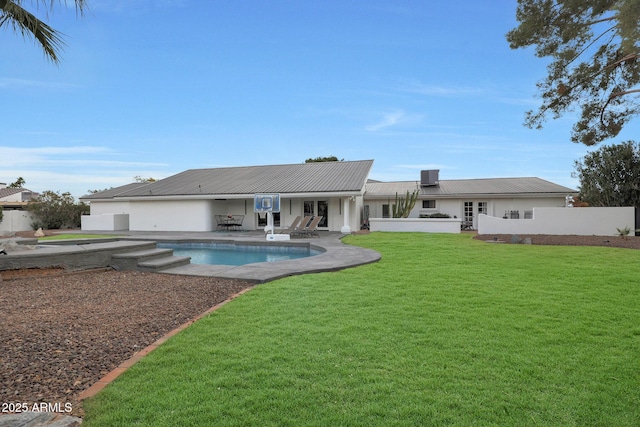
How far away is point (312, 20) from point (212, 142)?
14.6m

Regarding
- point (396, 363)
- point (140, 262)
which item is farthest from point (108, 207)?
point (396, 363)

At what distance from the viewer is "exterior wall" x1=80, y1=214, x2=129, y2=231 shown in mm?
24734

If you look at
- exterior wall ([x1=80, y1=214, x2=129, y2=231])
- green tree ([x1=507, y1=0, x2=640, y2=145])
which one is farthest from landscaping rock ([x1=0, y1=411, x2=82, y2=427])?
exterior wall ([x1=80, y1=214, x2=129, y2=231])

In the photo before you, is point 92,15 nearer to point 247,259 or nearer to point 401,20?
point 247,259

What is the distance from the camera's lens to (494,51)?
13969 millimetres

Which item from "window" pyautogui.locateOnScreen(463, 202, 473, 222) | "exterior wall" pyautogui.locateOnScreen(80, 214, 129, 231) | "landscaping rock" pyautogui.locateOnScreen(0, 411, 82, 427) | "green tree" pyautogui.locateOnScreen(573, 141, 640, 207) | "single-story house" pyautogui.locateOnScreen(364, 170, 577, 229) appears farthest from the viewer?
"exterior wall" pyautogui.locateOnScreen(80, 214, 129, 231)

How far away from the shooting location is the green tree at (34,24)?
A: 4055 millimetres

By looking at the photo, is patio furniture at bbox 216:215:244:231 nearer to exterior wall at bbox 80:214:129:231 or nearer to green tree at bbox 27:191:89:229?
exterior wall at bbox 80:214:129:231

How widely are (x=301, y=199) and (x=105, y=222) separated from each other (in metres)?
14.1

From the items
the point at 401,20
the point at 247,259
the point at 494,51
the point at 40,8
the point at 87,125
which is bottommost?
the point at 247,259

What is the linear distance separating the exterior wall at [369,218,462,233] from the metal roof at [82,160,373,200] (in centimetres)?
257

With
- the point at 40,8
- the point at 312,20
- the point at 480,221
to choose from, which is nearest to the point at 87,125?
the point at 312,20

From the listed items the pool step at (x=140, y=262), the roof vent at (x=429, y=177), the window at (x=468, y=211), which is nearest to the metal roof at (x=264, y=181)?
the roof vent at (x=429, y=177)

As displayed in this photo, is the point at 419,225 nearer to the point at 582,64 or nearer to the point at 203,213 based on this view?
the point at 582,64
